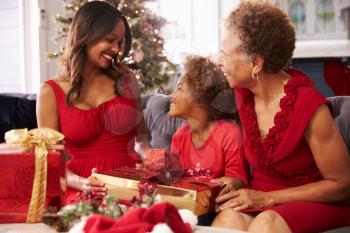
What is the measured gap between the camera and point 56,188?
1.30 metres

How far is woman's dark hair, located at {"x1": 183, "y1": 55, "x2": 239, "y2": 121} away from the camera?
181 centimetres

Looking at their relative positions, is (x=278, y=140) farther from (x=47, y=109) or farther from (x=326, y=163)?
(x=47, y=109)

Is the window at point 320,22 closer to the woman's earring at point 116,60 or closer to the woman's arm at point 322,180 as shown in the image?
the woman's earring at point 116,60

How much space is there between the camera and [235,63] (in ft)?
5.22

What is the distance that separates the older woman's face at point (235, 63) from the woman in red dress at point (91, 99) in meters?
0.46

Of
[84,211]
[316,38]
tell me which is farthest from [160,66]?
[84,211]

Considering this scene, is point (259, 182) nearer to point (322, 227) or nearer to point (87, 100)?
point (322, 227)

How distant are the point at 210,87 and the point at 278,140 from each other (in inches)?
15.7

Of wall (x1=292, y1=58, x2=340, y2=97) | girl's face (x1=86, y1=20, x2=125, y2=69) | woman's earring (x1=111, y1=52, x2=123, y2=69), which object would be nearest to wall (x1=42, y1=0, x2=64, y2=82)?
wall (x1=292, y1=58, x2=340, y2=97)

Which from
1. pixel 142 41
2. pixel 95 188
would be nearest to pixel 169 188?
pixel 95 188

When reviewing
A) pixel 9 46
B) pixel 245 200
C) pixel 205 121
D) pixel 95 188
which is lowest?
pixel 245 200

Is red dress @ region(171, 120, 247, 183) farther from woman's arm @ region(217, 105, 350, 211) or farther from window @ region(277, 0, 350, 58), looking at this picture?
window @ region(277, 0, 350, 58)

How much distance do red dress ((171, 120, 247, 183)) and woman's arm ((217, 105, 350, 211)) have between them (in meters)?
0.20

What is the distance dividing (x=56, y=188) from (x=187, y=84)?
2.29 feet
